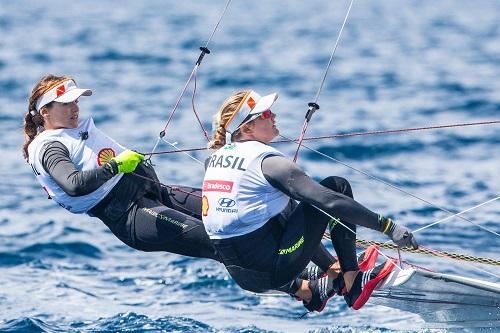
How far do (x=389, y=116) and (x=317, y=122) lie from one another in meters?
1.19

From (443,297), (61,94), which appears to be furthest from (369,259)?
(61,94)

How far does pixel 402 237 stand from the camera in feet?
22.4

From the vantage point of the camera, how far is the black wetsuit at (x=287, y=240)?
6852 mm

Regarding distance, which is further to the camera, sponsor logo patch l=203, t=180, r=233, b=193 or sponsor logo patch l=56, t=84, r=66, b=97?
sponsor logo patch l=56, t=84, r=66, b=97

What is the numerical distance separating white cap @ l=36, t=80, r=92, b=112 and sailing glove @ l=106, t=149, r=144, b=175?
53 centimetres

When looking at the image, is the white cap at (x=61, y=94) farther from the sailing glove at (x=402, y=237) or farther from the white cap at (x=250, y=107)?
the sailing glove at (x=402, y=237)

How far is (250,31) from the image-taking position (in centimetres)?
3062

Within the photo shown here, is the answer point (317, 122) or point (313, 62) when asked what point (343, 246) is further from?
point (313, 62)

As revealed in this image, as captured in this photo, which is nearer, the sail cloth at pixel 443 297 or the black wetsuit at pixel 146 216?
the sail cloth at pixel 443 297

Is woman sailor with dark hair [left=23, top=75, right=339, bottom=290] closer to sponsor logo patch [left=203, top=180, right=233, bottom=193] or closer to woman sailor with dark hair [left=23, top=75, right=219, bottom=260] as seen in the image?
woman sailor with dark hair [left=23, top=75, right=219, bottom=260]

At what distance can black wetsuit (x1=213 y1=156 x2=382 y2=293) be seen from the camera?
22.5 ft

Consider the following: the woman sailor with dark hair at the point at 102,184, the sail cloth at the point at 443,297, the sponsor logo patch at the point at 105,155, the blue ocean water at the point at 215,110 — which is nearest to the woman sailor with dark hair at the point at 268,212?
the sail cloth at the point at 443,297

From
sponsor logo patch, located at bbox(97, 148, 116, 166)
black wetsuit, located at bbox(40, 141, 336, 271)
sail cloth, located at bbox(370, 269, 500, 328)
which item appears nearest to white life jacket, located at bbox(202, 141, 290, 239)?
black wetsuit, located at bbox(40, 141, 336, 271)

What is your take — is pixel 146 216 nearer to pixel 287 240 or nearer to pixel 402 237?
pixel 287 240
